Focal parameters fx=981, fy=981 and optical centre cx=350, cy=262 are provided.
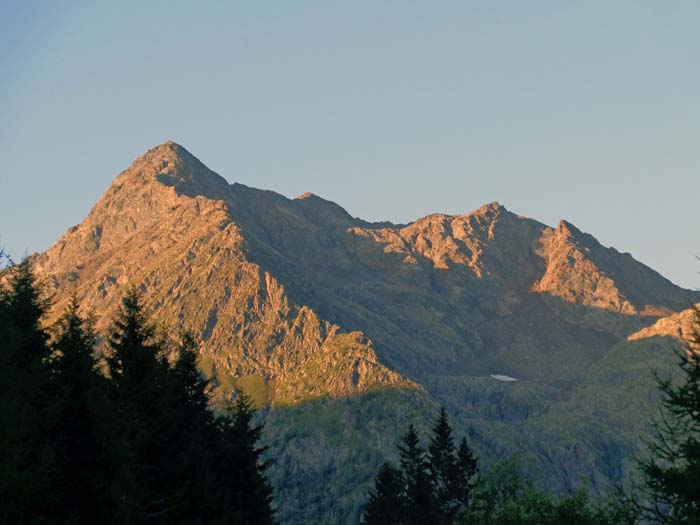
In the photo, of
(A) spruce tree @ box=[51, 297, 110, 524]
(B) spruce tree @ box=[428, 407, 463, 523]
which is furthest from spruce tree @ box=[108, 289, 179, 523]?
(B) spruce tree @ box=[428, 407, 463, 523]

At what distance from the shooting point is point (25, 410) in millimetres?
43656

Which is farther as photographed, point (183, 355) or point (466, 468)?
point (466, 468)

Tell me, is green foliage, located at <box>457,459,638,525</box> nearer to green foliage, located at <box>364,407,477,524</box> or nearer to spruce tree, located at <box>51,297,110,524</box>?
green foliage, located at <box>364,407,477,524</box>

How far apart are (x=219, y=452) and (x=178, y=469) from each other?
28227mm

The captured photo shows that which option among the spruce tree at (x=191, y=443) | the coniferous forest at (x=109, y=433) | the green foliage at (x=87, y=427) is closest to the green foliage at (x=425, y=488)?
the spruce tree at (x=191, y=443)

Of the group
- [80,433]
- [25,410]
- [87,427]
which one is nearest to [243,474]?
[80,433]

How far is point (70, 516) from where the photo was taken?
45.8m

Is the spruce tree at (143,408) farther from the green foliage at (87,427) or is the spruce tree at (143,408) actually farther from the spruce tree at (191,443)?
the spruce tree at (191,443)

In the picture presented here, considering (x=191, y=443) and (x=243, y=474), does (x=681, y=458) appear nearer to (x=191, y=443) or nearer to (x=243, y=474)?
(x=191, y=443)

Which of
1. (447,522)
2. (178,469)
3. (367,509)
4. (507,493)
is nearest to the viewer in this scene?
(178,469)

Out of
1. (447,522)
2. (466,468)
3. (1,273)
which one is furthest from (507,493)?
(1,273)

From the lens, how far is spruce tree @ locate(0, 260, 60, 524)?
132ft

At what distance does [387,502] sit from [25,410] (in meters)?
90.2

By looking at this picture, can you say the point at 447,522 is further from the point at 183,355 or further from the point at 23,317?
the point at 23,317
